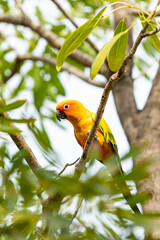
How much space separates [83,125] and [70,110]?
0.67 ft

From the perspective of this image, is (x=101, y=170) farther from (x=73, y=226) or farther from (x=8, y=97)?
(x=8, y=97)

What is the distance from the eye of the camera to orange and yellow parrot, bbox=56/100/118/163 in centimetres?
269

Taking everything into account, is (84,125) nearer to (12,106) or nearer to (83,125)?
(83,125)

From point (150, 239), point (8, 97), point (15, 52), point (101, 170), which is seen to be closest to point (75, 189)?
point (101, 170)

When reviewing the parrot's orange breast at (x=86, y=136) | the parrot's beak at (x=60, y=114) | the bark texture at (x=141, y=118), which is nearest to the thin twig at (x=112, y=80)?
the bark texture at (x=141, y=118)

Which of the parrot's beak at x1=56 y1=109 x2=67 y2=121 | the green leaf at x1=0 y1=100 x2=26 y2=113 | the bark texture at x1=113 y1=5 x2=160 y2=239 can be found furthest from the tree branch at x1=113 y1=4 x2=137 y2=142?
the green leaf at x1=0 y1=100 x2=26 y2=113

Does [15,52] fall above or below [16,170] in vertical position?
above

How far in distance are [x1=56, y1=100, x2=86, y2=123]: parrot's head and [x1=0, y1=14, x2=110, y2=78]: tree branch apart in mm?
386

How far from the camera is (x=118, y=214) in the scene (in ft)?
2.26

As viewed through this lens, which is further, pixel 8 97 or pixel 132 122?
pixel 8 97

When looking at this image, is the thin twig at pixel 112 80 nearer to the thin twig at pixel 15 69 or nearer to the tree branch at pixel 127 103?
the tree branch at pixel 127 103

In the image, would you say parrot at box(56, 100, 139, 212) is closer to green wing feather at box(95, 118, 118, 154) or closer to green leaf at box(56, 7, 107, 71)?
green wing feather at box(95, 118, 118, 154)

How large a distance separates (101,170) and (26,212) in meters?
0.18

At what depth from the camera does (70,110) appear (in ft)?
9.26
